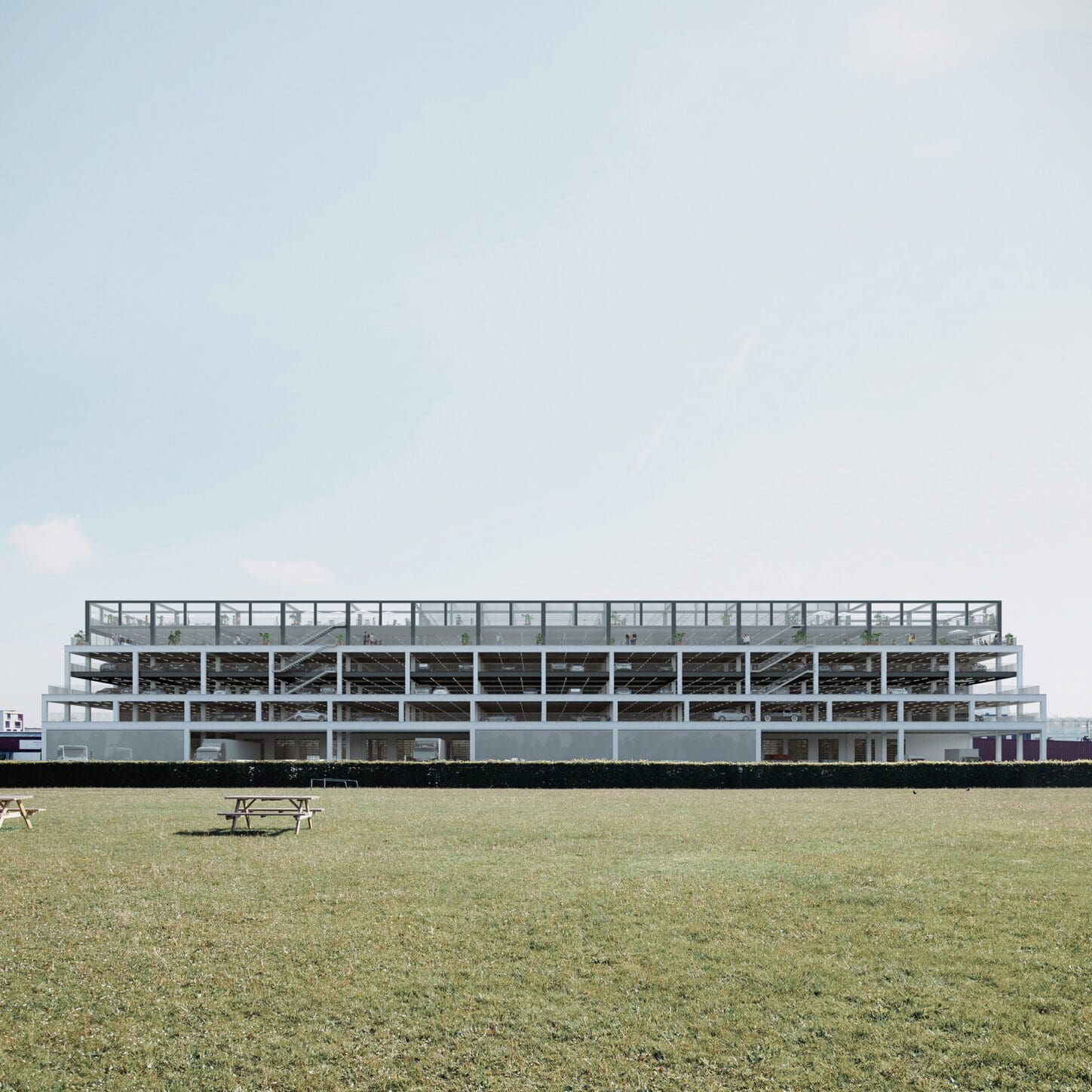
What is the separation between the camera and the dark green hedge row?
120ft

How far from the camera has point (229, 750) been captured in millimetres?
59000

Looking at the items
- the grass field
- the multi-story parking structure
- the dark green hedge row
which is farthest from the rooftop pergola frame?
the grass field

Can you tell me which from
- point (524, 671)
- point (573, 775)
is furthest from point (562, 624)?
point (573, 775)

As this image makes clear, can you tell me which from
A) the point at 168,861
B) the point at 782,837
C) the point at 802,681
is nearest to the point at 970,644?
the point at 802,681

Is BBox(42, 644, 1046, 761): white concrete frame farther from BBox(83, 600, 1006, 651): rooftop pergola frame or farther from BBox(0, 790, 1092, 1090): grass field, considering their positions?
BBox(0, 790, 1092, 1090): grass field

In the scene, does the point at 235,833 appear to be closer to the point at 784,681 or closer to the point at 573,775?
the point at 573,775

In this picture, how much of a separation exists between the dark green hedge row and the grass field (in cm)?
2132

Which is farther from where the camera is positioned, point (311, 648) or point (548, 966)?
point (311, 648)

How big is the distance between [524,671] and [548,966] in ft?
182

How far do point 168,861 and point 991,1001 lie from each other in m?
10.8

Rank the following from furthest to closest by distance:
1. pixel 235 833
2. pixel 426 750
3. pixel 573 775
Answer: pixel 426 750, pixel 573 775, pixel 235 833

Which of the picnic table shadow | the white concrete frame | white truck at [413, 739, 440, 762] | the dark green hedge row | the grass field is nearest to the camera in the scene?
the grass field

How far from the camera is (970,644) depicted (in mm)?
62031

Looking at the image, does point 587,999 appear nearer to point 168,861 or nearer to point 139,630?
point 168,861
